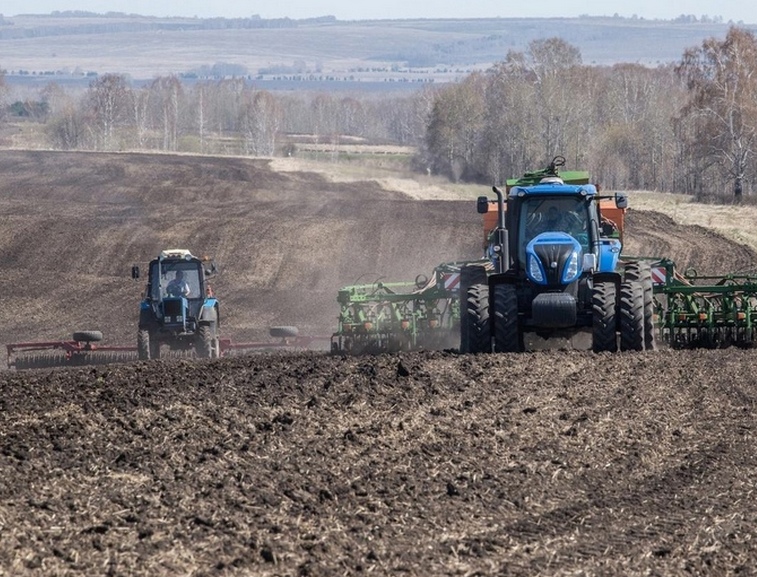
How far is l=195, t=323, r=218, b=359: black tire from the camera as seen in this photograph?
2123cm

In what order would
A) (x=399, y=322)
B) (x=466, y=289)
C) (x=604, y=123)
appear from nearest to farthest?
(x=466, y=289) → (x=399, y=322) → (x=604, y=123)

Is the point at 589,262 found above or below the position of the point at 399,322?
above

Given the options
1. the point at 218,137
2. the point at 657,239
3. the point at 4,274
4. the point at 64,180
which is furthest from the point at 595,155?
the point at 218,137

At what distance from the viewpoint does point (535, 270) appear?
654 inches

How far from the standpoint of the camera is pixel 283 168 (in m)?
66.9

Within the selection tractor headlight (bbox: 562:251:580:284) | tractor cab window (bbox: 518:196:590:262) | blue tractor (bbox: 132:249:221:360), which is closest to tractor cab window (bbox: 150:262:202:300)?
blue tractor (bbox: 132:249:221:360)

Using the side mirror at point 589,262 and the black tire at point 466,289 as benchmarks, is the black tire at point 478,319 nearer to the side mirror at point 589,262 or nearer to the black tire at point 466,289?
the black tire at point 466,289

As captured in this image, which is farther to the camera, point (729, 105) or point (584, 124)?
point (584, 124)

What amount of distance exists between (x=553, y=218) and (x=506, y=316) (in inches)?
60.9

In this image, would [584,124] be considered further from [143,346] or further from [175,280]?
[143,346]

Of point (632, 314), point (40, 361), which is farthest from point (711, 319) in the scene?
point (40, 361)

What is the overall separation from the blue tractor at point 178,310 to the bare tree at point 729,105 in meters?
38.2

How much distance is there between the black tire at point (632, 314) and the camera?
16500 millimetres

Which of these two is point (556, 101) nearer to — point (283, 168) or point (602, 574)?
point (283, 168)
